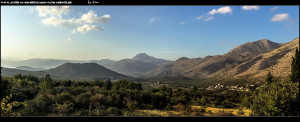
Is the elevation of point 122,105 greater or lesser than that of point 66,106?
lesser

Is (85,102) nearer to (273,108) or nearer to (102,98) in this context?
(102,98)

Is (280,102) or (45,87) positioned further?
(45,87)

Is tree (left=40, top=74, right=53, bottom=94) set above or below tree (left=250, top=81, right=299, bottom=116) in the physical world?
below

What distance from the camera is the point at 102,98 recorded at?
36.9 ft

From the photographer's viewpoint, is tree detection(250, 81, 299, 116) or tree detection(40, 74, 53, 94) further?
tree detection(40, 74, 53, 94)

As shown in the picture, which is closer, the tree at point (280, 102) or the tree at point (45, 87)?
the tree at point (280, 102)

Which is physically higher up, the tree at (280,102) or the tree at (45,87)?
the tree at (280,102)

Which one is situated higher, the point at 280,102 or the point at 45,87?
the point at 280,102

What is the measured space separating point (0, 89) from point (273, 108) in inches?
297
